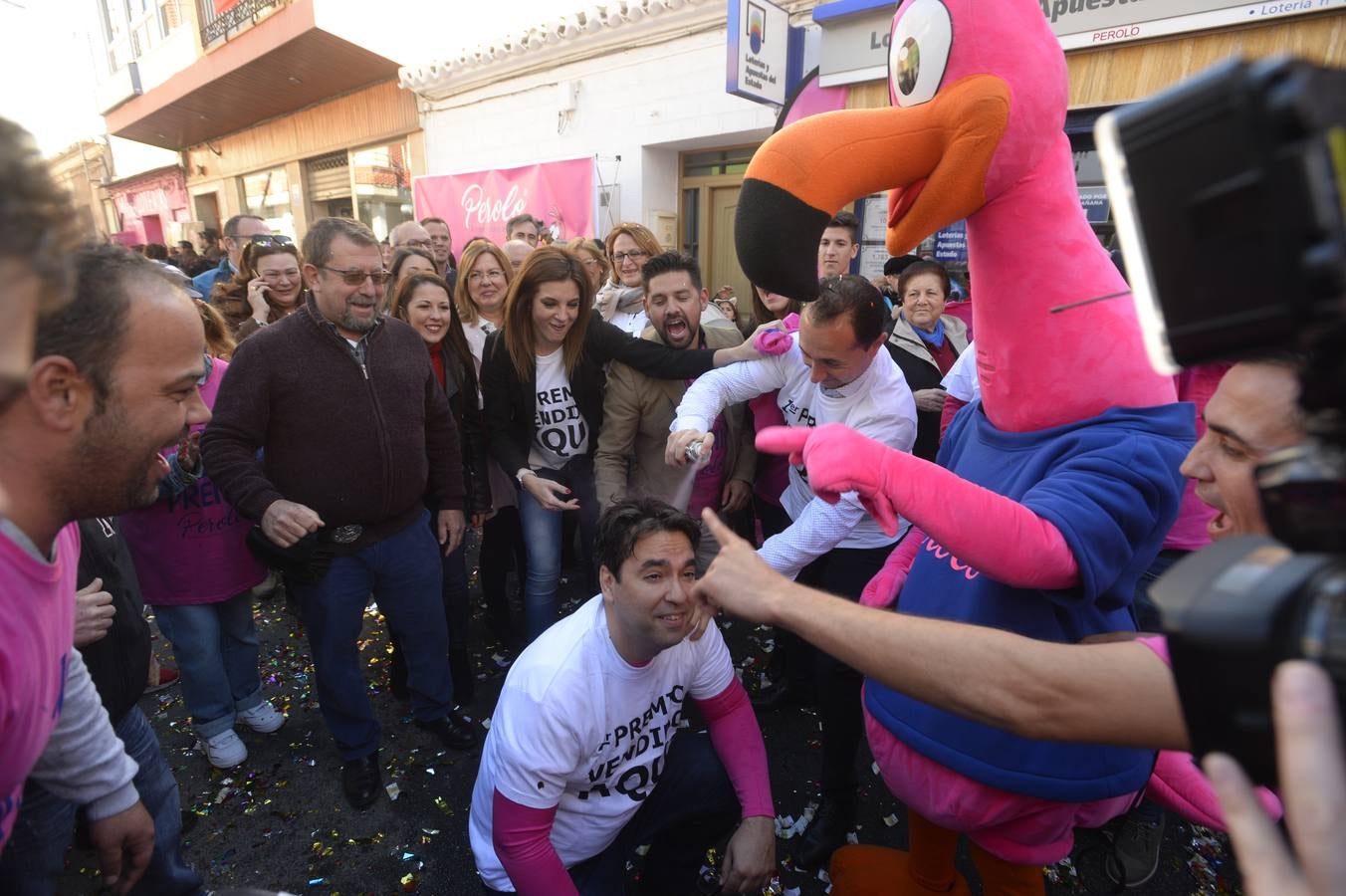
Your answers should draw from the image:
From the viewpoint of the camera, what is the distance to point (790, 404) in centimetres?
271

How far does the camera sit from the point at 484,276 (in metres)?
3.72

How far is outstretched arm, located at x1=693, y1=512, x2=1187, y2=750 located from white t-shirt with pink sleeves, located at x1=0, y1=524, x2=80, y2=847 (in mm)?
1177

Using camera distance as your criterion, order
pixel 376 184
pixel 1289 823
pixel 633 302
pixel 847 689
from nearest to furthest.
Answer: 1. pixel 1289 823
2. pixel 847 689
3. pixel 633 302
4. pixel 376 184

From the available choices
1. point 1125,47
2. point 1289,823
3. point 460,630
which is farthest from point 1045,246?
point 1125,47

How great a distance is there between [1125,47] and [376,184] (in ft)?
34.2

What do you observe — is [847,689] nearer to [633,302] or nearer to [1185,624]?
[1185,624]

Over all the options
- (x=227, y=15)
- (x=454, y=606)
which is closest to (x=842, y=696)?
(x=454, y=606)

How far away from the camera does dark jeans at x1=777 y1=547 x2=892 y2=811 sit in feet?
7.04

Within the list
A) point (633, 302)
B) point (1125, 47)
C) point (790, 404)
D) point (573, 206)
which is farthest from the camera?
point (573, 206)

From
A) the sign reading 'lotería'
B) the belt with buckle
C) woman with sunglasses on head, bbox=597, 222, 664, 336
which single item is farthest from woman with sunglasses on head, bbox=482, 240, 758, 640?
the sign reading 'lotería'

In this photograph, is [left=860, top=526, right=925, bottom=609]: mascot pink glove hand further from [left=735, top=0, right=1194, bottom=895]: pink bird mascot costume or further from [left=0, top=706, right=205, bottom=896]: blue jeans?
[left=0, top=706, right=205, bottom=896]: blue jeans

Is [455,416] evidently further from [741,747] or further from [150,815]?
[741,747]

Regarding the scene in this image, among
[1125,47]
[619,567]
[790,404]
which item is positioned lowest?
[619,567]

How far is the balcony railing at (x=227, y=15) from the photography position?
385 inches
